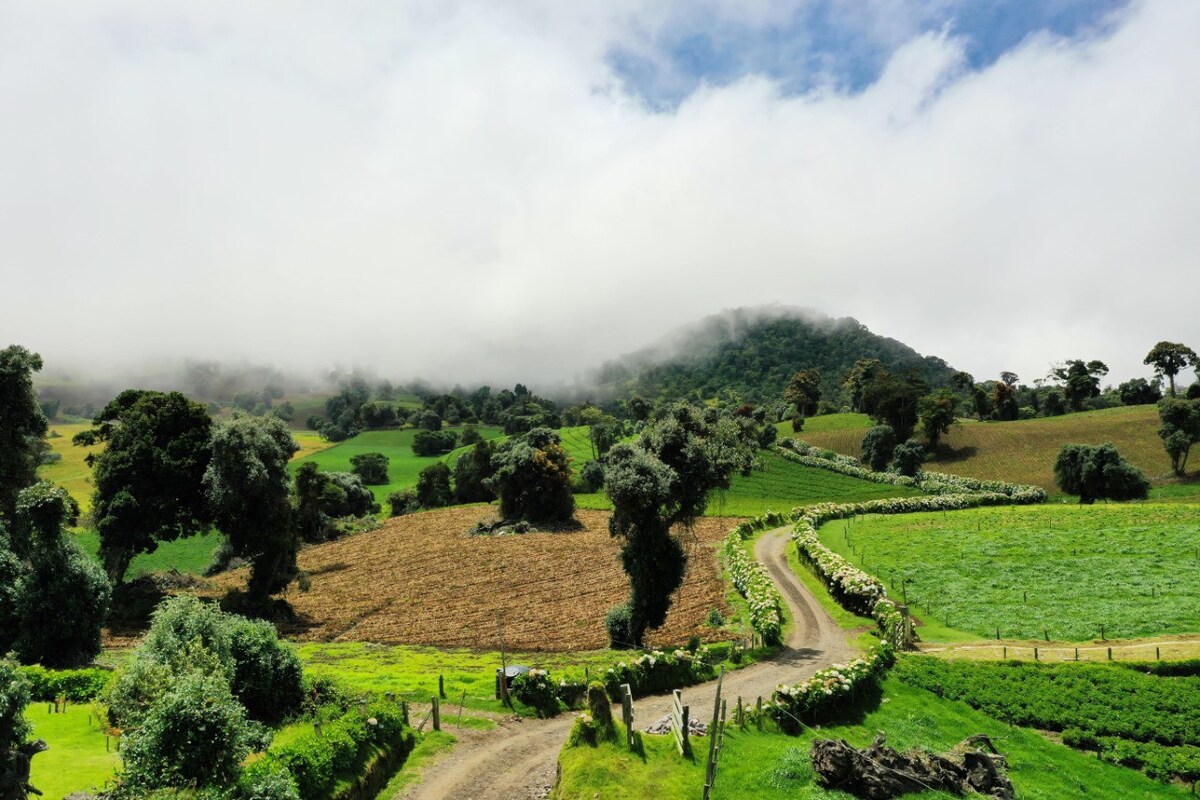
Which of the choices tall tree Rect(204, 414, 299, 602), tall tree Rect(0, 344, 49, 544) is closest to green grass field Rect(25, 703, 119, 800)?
tall tree Rect(204, 414, 299, 602)

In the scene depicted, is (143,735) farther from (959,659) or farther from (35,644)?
(959,659)

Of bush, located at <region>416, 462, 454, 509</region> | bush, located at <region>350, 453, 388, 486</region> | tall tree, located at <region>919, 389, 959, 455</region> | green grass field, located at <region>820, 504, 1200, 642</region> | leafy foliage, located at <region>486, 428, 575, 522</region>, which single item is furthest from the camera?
bush, located at <region>350, 453, 388, 486</region>

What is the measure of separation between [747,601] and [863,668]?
16.2 metres

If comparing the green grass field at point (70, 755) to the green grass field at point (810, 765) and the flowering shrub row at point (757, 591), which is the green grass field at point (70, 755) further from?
the flowering shrub row at point (757, 591)

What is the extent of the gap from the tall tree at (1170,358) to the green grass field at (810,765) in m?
147

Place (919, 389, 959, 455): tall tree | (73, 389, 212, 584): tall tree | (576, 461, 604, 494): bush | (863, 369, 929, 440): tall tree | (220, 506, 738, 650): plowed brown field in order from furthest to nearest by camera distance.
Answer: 1. (863, 369, 929, 440): tall tree
2. (919, 389, 959, 455): tall tree
3. (576, 461, 604, 494): bush
4. (73, 389, 212, 584): tall tree
5. (220, 506, 738, 650): plowed brown field

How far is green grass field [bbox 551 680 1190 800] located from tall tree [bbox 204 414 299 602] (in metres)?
35.0

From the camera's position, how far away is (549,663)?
34.5 m

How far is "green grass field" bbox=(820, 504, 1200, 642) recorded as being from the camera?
127ft

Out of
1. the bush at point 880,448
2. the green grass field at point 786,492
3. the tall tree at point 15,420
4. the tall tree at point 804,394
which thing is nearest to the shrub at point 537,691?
the tall tree at point 15,420

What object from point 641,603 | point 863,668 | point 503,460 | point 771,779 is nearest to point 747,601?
point 641,603

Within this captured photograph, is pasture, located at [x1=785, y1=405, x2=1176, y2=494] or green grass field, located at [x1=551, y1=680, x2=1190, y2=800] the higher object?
pasture, located at [x1=785, y1=405, x2=1176, y2=494]

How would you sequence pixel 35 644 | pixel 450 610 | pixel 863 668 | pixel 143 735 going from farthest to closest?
pixel 450 610, pixel 35 644, pixel 863 668, pixel 143 735

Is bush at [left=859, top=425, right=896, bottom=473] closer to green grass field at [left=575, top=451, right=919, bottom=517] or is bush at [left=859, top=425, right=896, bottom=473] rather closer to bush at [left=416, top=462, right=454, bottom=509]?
green grass field at [left=575, top=451, right=919, bottom=517]
